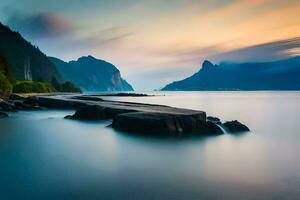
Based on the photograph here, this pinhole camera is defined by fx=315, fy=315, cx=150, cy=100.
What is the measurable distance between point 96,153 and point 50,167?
4.86 m

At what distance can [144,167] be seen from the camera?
17.5m

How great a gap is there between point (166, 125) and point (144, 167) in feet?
36.8

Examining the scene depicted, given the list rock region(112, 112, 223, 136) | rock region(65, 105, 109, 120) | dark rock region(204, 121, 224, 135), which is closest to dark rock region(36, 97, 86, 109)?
rock region(65, 105, 109, 120)

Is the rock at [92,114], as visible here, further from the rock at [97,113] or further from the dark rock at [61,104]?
the dark rock at [61,104]

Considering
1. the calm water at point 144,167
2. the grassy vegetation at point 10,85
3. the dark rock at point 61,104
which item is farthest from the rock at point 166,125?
the grassy vegetation at point 10,85

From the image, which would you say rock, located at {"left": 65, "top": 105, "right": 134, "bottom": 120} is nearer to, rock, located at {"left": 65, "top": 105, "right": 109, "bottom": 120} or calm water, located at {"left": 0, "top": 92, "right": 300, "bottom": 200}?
rock, located at {"left": 65, "top": 105, "right": 109, "bottom": 120}

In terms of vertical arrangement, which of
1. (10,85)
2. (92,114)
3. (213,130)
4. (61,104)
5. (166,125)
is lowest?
(213,130)

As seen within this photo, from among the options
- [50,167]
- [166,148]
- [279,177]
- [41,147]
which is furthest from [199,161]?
→ [41,147]

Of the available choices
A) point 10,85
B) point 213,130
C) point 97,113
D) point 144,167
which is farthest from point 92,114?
point 10,85

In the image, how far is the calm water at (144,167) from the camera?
12953 millimetres

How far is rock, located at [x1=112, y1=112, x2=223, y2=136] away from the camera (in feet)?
93.0

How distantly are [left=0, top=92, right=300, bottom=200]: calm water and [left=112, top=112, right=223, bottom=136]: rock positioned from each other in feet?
4.95

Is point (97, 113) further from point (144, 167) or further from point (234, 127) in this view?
point (144, 167)

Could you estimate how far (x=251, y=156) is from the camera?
2156 centimetres
